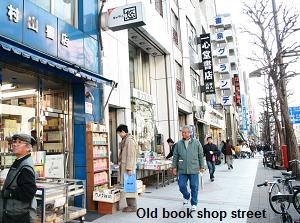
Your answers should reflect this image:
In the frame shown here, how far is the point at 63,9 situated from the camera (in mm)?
8734

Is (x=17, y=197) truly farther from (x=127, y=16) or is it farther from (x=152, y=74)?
(x=152, y=74)

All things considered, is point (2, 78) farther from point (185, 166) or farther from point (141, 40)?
point (141, 40)

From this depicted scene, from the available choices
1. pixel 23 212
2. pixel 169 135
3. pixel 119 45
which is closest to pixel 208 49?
pixel 169 135

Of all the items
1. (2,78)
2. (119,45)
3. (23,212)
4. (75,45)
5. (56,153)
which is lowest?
(23,212)

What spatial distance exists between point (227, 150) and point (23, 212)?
57.6 feet

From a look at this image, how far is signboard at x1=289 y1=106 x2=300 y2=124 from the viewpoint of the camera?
614 inches

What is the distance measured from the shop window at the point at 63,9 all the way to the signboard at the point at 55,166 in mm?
3741

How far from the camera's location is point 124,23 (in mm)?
9469

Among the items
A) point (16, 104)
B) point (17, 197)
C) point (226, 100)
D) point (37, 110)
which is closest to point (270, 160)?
point (37, 110)

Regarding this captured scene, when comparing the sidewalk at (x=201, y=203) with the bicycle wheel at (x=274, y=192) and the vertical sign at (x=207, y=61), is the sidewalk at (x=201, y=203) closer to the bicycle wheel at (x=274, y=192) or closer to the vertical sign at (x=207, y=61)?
the bicycle wheel at (x=274, y=192)

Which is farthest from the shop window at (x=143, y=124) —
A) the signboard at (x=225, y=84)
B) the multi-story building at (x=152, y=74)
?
the signboard at (x=225, y=84)

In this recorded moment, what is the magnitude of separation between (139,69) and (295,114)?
8.15 m

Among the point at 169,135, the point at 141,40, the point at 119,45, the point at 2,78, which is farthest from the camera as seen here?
the point at 169,135

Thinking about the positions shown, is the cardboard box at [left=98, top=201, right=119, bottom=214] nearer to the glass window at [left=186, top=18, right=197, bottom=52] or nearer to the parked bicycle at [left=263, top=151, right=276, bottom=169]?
the parked bicycle at [left=263, top=151, right=276, bottom=169]
